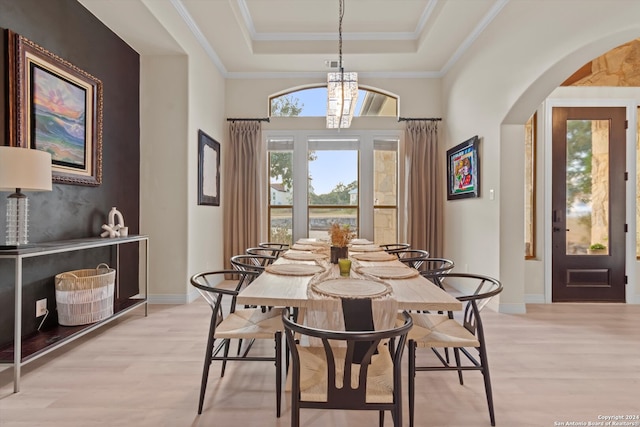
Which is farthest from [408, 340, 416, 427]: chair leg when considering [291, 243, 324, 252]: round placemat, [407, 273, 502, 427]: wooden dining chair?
[291, 243, 324, 252]: round placemat

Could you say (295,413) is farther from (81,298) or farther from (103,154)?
(103,154)

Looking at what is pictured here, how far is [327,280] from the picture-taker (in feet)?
6.07

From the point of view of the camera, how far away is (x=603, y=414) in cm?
183

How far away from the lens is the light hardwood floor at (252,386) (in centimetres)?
179

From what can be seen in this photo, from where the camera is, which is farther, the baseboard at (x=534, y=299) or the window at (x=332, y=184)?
the window at (x=332, y=184)

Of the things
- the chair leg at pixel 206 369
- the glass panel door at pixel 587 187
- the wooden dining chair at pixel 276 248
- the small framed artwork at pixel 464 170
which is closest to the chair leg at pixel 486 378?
the chair leg at pixel 206 369

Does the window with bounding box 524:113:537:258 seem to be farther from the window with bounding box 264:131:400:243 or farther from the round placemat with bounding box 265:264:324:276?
the round placemat with bounding box 265:264:324:276

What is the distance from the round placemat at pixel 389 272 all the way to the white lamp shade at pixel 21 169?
2.11 m

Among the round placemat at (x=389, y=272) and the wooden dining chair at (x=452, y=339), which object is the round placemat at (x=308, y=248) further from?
the wooden dining chair at (x=452, y=339)

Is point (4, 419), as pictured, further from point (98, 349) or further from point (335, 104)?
point (335, 104)

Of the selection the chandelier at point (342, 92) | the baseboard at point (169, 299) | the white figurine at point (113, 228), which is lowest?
the baseboard at point (169, 299)

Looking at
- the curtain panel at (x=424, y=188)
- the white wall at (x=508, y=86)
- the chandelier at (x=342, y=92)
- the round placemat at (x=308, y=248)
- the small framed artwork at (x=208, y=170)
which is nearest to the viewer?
the white wall at (x=508, y=86)

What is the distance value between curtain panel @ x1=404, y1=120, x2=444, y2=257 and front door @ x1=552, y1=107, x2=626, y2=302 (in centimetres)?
153

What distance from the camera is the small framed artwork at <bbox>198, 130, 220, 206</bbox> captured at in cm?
423
